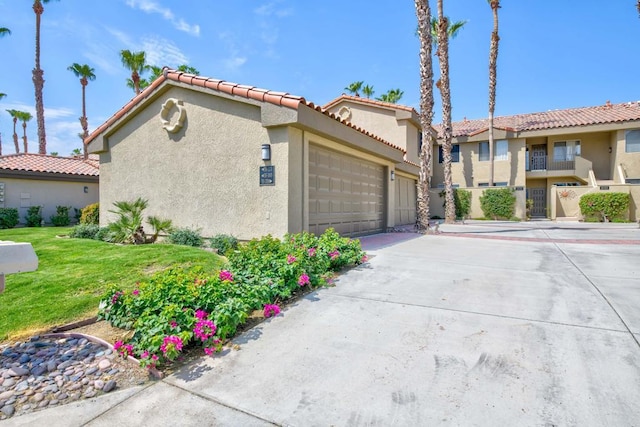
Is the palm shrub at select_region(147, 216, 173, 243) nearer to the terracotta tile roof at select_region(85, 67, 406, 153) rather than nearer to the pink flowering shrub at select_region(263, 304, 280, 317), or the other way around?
the terracotta tile roof at select_region(85, 67, 406, 153)

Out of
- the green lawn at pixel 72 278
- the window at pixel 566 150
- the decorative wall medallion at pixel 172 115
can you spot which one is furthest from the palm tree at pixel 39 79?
the window at pixel 566 150

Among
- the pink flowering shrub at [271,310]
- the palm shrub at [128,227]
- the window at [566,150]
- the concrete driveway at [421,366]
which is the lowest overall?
the concrete driveway at [421,366]

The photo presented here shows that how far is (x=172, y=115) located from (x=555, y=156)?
2693 cm

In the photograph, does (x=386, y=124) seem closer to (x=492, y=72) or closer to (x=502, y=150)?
(x=492, y=72)

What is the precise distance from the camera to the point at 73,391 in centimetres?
271

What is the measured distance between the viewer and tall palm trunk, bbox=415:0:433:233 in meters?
12.7

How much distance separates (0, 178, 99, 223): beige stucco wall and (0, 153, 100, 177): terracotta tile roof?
55 cm

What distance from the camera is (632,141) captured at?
22719 millimetres

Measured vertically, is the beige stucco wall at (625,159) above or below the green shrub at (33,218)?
above

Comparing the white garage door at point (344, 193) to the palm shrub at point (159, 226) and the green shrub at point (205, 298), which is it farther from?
the palm shrub at point (159, 226)

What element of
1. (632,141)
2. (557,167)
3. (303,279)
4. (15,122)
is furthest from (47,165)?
(15,122)

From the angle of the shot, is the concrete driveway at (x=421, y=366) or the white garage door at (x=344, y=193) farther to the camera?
the white garage door at (x=344, y=193)

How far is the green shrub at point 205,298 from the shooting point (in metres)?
3.07

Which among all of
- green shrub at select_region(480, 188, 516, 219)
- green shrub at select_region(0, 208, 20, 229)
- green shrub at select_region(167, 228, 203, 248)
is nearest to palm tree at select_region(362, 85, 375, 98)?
green shrub at select_region(480, 188, 516, 219)
